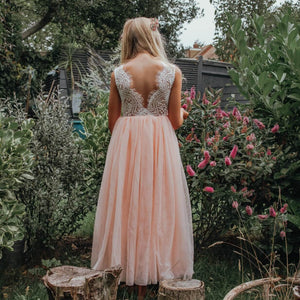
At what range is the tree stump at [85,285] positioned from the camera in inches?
82.7

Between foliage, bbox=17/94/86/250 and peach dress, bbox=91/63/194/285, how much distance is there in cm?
69

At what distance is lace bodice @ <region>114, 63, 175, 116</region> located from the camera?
9.10 ft

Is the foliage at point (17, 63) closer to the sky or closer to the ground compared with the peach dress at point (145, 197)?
closer to the sky

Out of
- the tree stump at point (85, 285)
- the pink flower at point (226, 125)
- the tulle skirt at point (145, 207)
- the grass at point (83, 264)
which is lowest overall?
the grass at point (83, 264)

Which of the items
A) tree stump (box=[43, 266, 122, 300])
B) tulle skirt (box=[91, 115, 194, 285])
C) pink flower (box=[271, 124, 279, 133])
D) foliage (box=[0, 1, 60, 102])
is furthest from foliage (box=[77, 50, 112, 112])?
tree stump (box=[43, 266, 122, 300])

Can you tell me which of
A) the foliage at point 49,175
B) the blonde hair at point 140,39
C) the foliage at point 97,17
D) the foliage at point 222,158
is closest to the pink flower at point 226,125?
the foliage at point 222,158

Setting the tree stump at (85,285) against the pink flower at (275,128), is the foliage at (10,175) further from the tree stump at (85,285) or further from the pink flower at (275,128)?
the pink flower at (275,128)

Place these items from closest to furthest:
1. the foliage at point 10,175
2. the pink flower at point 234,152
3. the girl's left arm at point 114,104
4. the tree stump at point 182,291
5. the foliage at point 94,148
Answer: the tree stump at point 182,291, the foliage at point 10,175, the girl's left arm at point 114,104, the pink flower at point 234,152, the foliage at point 94,148

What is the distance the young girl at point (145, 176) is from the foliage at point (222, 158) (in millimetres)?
279

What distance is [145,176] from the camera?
2.80m

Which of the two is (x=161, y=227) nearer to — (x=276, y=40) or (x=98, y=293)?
(x=98, y=293)

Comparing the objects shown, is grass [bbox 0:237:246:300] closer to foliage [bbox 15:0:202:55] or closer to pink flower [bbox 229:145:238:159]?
pink flower [bbox 229:145:238:159]

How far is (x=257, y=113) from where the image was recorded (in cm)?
354

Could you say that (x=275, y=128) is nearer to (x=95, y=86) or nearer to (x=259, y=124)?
(x=259, y=124)
